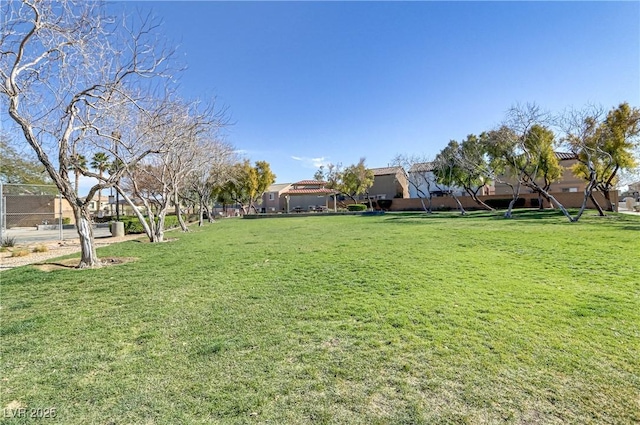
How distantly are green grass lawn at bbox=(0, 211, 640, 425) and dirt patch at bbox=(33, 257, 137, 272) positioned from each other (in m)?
0.96

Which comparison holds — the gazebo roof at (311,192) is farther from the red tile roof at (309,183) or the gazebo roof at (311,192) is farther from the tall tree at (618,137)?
the tall tree at (618,137)

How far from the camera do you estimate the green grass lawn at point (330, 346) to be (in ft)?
7.84

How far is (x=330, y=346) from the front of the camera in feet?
11.1

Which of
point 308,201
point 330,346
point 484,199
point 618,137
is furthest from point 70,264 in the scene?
point 308,201

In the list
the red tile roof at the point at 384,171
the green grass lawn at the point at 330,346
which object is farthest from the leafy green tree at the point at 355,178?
the green grass lawn at the point at 330,346

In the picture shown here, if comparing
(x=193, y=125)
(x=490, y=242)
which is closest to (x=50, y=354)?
(x=193, y=125)

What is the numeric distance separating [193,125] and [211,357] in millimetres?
10539

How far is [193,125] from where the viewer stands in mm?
11766

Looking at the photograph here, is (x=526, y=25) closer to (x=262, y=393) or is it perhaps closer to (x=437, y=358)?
(x=437, y=358)

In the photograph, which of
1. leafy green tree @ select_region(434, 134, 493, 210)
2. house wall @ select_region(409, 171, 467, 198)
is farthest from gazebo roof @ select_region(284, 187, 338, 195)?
leafy green tree @ select_region(434, 134, 493, 210)

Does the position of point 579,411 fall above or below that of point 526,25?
below

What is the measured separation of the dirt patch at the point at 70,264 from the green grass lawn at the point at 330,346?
37.7 inches

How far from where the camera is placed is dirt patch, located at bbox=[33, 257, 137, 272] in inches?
307

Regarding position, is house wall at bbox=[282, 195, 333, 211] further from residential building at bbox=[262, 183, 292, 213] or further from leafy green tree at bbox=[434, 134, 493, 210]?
leafy green tree at bbox=[434, 134, 493, 210]
